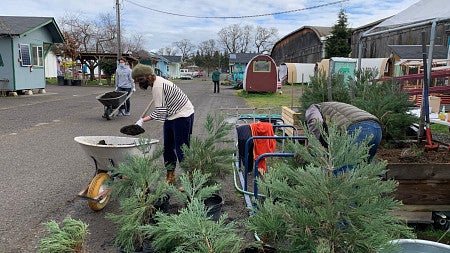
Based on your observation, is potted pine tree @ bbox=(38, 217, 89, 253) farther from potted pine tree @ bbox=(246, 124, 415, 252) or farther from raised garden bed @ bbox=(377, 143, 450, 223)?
raised garden bed @ bbox=(377, 143, 450, 223)

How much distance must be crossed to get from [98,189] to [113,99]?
6468 mm

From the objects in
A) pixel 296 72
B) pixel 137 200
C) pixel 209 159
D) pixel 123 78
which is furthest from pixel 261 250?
pixel 296 72

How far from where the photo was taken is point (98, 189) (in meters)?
3.87

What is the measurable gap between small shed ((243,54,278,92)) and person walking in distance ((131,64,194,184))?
1735 cm

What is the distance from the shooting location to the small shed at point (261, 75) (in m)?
21.8

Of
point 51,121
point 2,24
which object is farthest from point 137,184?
point 2,24

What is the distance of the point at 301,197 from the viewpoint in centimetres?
182

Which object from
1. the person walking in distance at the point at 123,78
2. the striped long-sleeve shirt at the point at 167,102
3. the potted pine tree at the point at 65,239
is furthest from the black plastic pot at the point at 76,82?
the potted pine tree at the point at 65,239

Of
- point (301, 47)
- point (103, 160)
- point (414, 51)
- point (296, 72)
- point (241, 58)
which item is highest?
point (301, 47)

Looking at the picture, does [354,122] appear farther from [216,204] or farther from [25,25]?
[25,25]

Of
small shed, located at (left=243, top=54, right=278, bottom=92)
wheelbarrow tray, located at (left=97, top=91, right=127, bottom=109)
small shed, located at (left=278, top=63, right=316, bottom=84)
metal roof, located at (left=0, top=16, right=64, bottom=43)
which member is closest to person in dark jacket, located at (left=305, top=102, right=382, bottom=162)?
wheelbarrow tray, located at (left=97, top=91, right=127, bottom=109)

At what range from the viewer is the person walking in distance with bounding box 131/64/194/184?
4.41m

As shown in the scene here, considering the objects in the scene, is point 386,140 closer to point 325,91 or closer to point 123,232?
point 325,91

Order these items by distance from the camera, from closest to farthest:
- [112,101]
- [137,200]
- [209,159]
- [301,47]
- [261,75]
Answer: [137,200] < [209,159] < [112,101] < [261,75] < [301,47]
